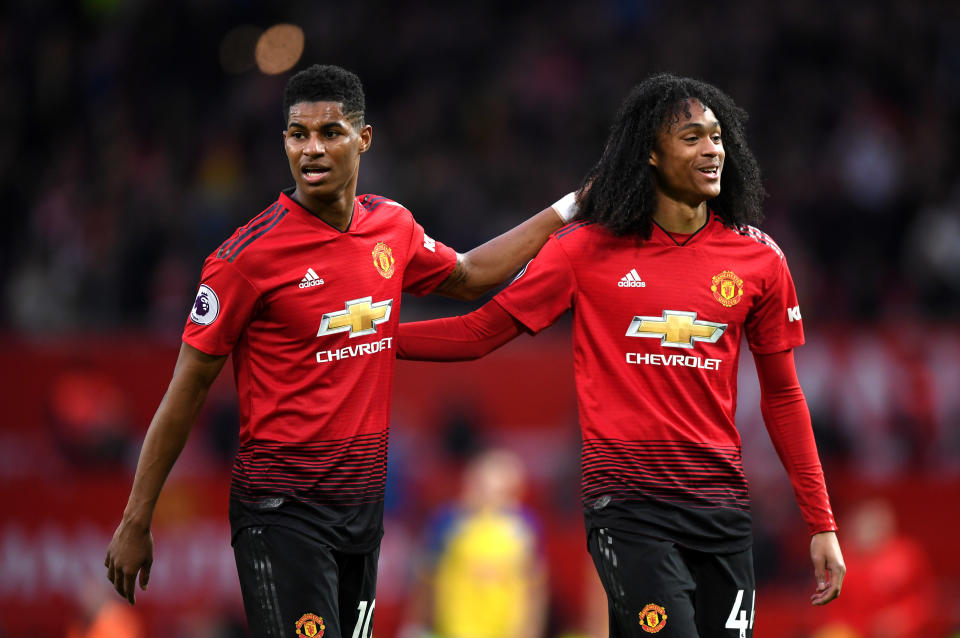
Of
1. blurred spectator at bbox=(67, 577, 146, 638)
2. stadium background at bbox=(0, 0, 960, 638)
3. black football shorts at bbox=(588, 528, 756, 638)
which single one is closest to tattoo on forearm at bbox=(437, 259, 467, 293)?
black football shorts at bbox=(588, 528, 756, 638)

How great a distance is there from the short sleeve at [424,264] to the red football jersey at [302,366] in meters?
0.38

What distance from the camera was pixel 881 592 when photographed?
10555mm

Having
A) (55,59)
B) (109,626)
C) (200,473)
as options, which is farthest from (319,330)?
(55,59)

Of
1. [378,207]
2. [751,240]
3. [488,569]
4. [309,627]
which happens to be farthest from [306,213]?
[488,569]

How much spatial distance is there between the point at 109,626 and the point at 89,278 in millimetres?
5393

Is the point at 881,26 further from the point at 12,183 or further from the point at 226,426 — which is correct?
the point at 12,183

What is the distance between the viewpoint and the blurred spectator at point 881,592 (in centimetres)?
1055

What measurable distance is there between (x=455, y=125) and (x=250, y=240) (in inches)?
423

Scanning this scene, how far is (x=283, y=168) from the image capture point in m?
14.5

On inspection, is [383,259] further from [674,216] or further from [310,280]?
[674,216]

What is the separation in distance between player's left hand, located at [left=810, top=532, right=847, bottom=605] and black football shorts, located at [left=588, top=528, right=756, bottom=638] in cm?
31

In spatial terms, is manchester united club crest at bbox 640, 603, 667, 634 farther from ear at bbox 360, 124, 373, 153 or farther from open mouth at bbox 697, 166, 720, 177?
ear at bbox 360, 124, 373, 153

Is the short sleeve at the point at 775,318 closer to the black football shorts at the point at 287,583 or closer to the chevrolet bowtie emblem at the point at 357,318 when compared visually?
the chevrolet bowtie emblem at the point at 357,318

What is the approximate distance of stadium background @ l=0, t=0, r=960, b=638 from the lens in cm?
1150
